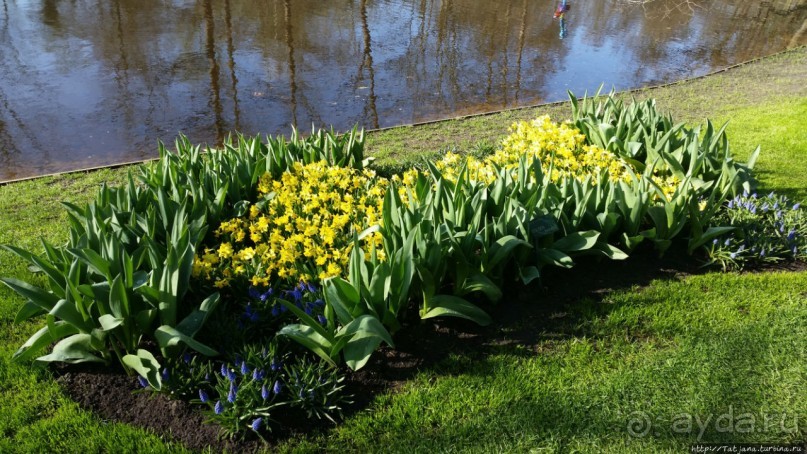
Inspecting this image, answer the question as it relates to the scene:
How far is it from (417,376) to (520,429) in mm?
585

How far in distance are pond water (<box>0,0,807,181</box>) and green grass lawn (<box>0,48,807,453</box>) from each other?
12.5ft

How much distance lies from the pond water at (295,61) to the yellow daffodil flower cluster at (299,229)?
3236 millimetres

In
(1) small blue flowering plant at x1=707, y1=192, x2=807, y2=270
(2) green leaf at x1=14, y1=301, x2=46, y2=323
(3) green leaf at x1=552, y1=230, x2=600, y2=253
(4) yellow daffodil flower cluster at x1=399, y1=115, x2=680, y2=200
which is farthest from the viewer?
(4) yellow daffodil flower cluster at x1=399, y1=115, x2=680, y2=200

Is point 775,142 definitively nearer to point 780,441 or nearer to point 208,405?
point 780,441

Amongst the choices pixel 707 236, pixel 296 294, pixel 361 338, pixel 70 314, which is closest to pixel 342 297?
pixel 361 338

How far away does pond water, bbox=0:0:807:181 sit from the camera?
295 inches

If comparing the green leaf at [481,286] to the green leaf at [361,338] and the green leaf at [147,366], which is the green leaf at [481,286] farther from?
the green leaf at [147,366]

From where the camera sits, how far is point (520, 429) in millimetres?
2809

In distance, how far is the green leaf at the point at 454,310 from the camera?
10.5 feet

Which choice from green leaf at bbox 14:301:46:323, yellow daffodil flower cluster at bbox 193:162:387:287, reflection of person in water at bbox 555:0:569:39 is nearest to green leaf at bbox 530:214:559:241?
yellow daffodil flower cluster at bbox 193:162:387:287

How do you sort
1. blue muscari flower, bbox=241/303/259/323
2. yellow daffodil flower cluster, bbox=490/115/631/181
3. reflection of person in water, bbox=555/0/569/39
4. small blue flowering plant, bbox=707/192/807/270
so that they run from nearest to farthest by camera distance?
blue muscari flower, bbox=241/303/259/323 → small blue flowering plant, bbox=707/192/807/270 → yellow daffodil flower cluster, bbox=490/115/631/181 → reflection of person in water, bbox=555/0/569/39

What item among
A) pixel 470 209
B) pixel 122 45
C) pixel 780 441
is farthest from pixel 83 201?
pixel 122 45

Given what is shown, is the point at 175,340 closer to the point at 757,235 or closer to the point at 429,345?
the point at 429,345

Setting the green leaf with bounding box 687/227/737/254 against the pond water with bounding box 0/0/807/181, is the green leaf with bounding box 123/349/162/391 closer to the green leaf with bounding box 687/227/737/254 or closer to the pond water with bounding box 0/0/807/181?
the green leaf with bounding box 687/227/737/254
